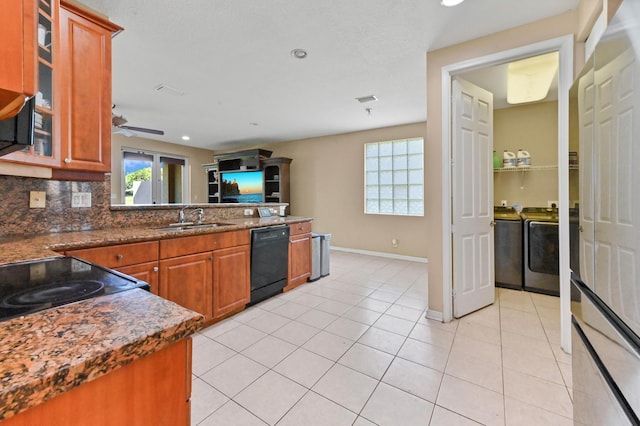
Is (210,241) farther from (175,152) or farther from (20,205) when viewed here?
(175,152)

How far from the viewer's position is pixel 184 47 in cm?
248

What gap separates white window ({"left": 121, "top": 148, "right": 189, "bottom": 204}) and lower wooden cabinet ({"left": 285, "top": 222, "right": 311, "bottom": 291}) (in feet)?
15.6

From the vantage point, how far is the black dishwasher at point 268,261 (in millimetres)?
2855

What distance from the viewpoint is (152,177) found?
21.1 feet

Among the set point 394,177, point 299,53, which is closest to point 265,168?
point 394,177

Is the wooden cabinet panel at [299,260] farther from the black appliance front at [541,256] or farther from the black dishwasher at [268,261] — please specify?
the black appliance front at [541,256]

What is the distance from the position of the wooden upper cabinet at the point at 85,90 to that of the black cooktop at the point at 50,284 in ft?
3.21

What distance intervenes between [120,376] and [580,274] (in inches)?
62.4

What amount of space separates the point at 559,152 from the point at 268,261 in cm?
283

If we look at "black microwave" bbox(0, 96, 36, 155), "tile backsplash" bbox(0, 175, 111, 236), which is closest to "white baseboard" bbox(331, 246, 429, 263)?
"tile backsplash" bbox(0, 175, 111, 236)

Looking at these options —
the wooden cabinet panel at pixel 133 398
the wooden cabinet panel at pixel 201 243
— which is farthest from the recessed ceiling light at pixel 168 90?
the wooden cabinet panel at pixel 133 398

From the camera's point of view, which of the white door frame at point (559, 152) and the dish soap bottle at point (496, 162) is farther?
the dish soap bottle at point (496, 162)

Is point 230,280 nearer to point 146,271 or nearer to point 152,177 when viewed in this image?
point 146,271

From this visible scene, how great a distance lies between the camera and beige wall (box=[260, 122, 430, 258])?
5102mm
